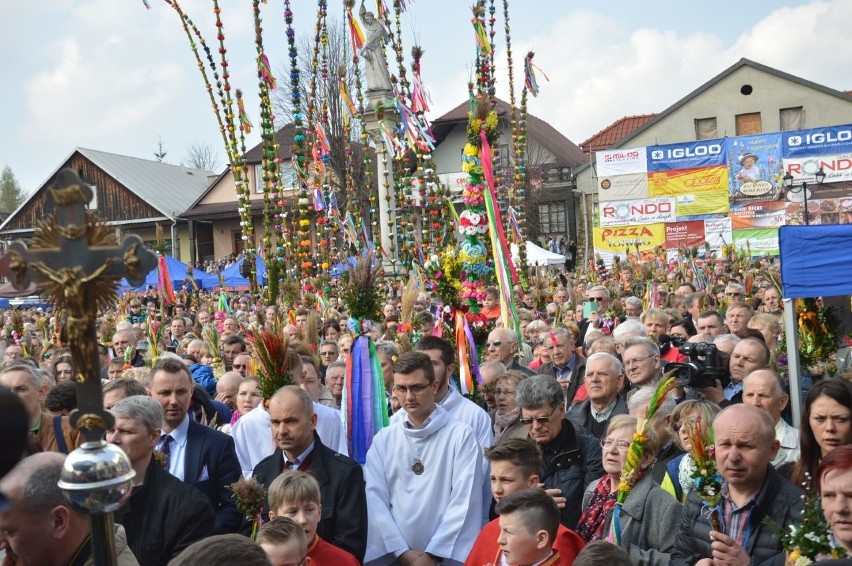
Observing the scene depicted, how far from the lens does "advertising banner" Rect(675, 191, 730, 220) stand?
34781 millimetres

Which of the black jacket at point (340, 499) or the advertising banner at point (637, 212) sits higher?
the advertising banner at point (637, 212)

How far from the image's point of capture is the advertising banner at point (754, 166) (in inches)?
1356

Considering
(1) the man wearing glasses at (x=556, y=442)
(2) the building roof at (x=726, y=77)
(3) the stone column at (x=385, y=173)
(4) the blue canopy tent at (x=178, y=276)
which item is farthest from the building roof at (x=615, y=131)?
(1) the man wearing glasses at (x=556, y=442)

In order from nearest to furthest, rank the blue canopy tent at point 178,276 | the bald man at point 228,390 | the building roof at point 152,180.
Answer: the bald man at point 228,390 → the blue canopy tent at point 178,276 → the building roof at point 152,180

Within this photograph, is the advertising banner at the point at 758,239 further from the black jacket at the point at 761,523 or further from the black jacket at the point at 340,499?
the black jacket at the point at 761,523

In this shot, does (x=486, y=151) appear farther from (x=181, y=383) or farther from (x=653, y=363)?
(x=181, y=383)

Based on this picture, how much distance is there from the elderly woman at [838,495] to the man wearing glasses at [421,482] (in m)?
2.09

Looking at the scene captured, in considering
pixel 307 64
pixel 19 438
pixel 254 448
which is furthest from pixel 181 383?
pixel 307 64

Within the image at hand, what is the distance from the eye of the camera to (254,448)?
20.1ft

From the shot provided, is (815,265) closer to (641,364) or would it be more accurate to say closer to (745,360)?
(745,360)

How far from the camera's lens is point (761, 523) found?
4.06 metres

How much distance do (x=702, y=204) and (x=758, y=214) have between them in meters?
1.99

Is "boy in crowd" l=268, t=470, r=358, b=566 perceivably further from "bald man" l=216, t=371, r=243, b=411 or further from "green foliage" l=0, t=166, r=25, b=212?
"green foliage" l=0, t=166, r=25, b=212

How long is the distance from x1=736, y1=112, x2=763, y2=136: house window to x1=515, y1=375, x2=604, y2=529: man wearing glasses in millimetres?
39218
